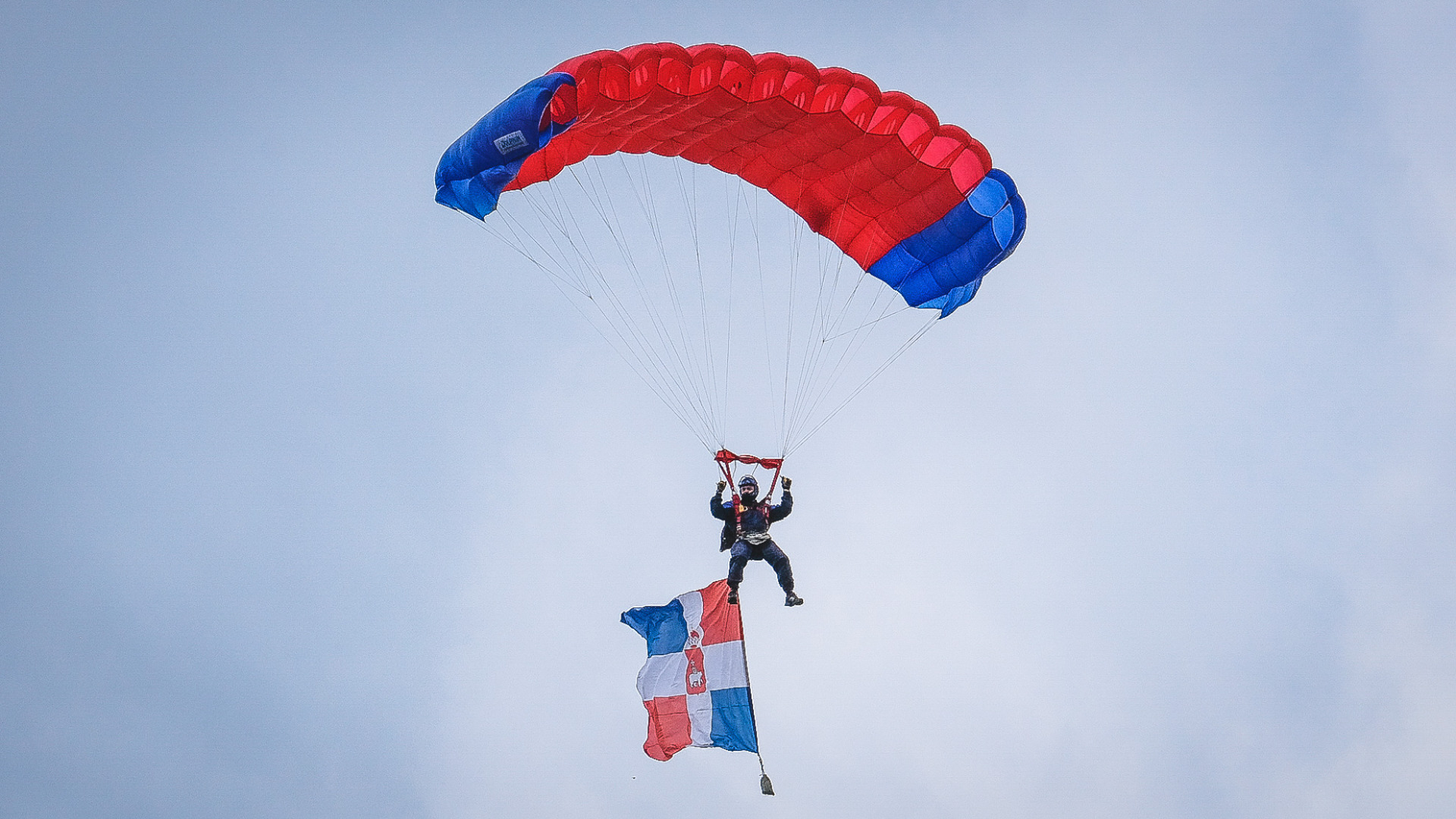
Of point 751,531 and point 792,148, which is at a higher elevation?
point 792,148

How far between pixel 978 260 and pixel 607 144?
4099 millimetres

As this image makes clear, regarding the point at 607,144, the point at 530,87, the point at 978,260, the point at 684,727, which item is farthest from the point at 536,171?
the point at 684,727

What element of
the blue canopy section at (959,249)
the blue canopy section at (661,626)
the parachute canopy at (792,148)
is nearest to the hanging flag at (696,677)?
the blue canopy section at (661,626)

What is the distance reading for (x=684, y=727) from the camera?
546 inches

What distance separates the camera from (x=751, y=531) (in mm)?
13047

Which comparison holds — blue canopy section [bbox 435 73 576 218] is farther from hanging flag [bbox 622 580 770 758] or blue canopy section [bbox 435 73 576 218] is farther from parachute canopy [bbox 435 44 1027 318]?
hanging flag [bbox 622 580 770 758]

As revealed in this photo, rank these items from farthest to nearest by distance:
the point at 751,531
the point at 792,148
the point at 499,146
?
the point at 792,148 → the point at 751,531 → the point at 499,146

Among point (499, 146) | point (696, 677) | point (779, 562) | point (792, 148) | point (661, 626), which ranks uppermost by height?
point (792, 148)

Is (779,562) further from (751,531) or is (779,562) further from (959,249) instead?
(959,249)

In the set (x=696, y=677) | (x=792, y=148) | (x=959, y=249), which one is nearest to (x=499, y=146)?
(x=792, y=148)

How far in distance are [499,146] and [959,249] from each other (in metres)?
5.15

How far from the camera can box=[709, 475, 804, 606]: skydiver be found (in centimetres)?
1303

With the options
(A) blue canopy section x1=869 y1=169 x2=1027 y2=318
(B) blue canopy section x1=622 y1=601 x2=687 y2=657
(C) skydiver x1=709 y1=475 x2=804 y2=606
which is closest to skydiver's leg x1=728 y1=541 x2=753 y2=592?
(C) skydiver x1=709 y1=475 x2=804 y2=606

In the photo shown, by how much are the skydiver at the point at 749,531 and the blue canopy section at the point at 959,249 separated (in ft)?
9.88
